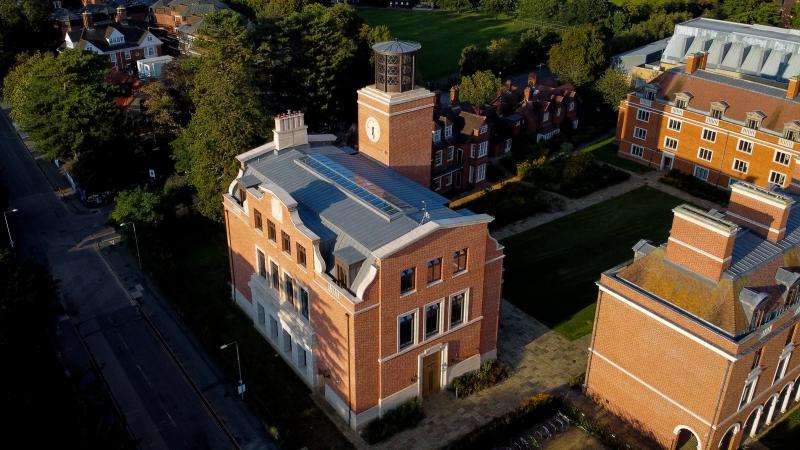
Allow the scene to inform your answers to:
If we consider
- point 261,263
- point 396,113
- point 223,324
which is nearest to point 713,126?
point 396,113

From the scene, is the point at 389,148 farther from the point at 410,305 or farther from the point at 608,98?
the point at 608,98

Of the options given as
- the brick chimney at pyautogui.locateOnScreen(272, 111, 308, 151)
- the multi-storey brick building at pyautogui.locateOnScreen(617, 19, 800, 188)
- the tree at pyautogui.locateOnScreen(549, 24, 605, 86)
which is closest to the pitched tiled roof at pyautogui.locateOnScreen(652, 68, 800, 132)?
the multi-storey brick building at pyautogui.locateOnScreen(617, 19, 800, 188)

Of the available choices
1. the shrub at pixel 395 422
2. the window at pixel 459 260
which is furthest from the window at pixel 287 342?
the window at pixel 459 260

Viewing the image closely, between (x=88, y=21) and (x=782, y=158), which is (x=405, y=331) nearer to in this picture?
(x=782, y=158)

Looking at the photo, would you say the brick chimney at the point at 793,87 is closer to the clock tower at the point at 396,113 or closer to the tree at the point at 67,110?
the clock tower at the point at 396,113

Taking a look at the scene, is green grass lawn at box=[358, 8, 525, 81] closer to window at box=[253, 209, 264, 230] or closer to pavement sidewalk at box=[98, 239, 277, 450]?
pavement sidewalk at box=[98, 239, 277, 450]

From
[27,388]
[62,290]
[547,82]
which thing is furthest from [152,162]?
[547,82]
